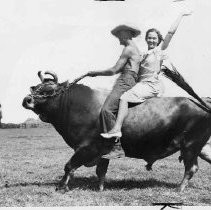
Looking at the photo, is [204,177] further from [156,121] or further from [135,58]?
[135,58]

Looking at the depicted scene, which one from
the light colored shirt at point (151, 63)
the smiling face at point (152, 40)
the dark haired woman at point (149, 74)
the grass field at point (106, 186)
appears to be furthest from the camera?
the light colored shirt at point (151, 63)

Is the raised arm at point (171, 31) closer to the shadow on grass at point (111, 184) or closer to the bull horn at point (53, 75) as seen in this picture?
the bull horn at point (53, 75)

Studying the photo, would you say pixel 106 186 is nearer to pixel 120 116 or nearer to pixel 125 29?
pixel 120 116

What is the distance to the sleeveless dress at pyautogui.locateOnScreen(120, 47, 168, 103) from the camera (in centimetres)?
908

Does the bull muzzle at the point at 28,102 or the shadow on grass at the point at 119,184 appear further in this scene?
the shadow on grass at the point at 119,184

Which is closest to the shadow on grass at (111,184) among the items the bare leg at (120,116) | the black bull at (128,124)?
the black bull at (128,124)

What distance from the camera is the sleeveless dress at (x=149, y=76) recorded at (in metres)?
9.08

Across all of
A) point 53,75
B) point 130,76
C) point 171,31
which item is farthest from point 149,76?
point 53,75

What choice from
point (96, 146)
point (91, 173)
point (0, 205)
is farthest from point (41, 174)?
point (0, 205)

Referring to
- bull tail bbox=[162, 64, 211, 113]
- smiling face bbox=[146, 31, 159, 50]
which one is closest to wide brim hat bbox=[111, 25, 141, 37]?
smiling face bbox=[146, 31, 159, 50]

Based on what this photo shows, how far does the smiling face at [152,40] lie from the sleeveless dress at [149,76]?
0.08 meters

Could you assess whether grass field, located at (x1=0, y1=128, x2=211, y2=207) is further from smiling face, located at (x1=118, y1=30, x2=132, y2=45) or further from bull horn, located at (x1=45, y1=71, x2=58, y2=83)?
smiling face, located at (x1=118, y1=30, x2=132, y2=45)

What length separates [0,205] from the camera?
7.81m

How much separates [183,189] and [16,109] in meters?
3.72
